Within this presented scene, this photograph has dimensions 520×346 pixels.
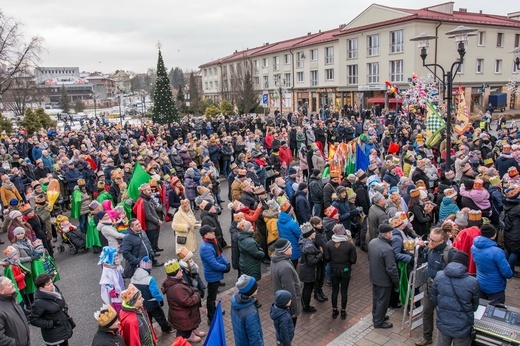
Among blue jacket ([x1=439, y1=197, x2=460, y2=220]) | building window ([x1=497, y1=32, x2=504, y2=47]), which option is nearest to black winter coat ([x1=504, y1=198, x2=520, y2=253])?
blue jacket ([x1=439, y1=197, x2=460, y2=220])

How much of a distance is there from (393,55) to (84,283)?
121 ft

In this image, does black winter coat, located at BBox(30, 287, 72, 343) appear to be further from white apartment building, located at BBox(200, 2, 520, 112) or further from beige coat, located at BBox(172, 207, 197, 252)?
white apartment building, located at BBox(200, 2, 520, 112)

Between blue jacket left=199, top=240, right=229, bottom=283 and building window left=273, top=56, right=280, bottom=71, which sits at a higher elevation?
building window left=273, top=56, right=280, bottom=71

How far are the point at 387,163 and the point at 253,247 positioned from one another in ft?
17.4

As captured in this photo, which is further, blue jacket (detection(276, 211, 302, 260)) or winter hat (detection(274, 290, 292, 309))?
blue jacket (detection(276, 211, 302, 260))

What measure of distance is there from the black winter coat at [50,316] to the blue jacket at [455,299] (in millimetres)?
5062

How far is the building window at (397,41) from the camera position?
37.9 meters

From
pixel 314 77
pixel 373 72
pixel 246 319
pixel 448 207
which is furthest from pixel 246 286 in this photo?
pixel 314 77

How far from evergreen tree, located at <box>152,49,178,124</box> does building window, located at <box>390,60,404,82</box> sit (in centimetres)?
2114

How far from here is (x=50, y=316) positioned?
561cm

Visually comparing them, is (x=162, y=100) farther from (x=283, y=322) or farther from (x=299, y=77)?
(x=283, y=322)

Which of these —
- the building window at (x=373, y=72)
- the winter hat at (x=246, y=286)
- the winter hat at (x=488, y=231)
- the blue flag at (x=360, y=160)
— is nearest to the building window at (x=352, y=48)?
the building window at (x=373, y=72)

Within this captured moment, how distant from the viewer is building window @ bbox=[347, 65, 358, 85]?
44344mm

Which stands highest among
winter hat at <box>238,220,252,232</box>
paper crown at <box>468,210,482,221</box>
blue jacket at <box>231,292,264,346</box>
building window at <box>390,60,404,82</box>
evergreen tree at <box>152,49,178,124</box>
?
building window at <box>390,60,404,82</box>
